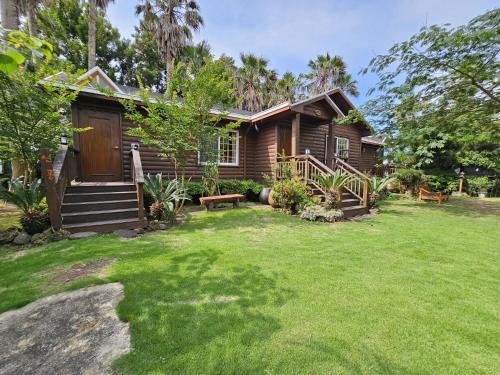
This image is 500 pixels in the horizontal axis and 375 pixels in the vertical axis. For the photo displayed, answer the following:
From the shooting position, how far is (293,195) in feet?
22.5

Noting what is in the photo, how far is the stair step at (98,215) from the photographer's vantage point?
4.63 metres

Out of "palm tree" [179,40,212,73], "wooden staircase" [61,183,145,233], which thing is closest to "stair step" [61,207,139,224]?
"wooden staircase" [61,183,145,233]

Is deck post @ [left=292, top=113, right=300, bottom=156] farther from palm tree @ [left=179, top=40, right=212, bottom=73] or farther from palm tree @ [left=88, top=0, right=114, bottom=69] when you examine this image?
palm tree @ [left=88, top=0, right=114, bottom=69]

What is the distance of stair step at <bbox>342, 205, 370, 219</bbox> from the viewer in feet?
21.9

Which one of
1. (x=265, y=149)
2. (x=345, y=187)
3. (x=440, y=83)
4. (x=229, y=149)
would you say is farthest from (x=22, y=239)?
(x=440, y=83)

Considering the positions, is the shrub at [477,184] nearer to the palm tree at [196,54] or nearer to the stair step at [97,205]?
the stair step at [97,205]

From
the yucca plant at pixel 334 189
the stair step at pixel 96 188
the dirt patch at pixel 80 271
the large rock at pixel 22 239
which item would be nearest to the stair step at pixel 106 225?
the large rock at pixel 22 239

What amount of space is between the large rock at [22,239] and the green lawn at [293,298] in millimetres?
463

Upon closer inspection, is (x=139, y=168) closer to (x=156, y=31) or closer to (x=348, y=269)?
(x=348, y=269)

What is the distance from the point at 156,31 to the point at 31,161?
12325 millimetres

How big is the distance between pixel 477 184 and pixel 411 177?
181 inches

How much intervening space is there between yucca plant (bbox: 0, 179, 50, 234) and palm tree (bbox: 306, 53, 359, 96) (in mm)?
20949

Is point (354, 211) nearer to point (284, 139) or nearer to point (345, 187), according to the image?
point (345, 187)

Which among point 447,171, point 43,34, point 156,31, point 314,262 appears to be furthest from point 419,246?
point 43,34
